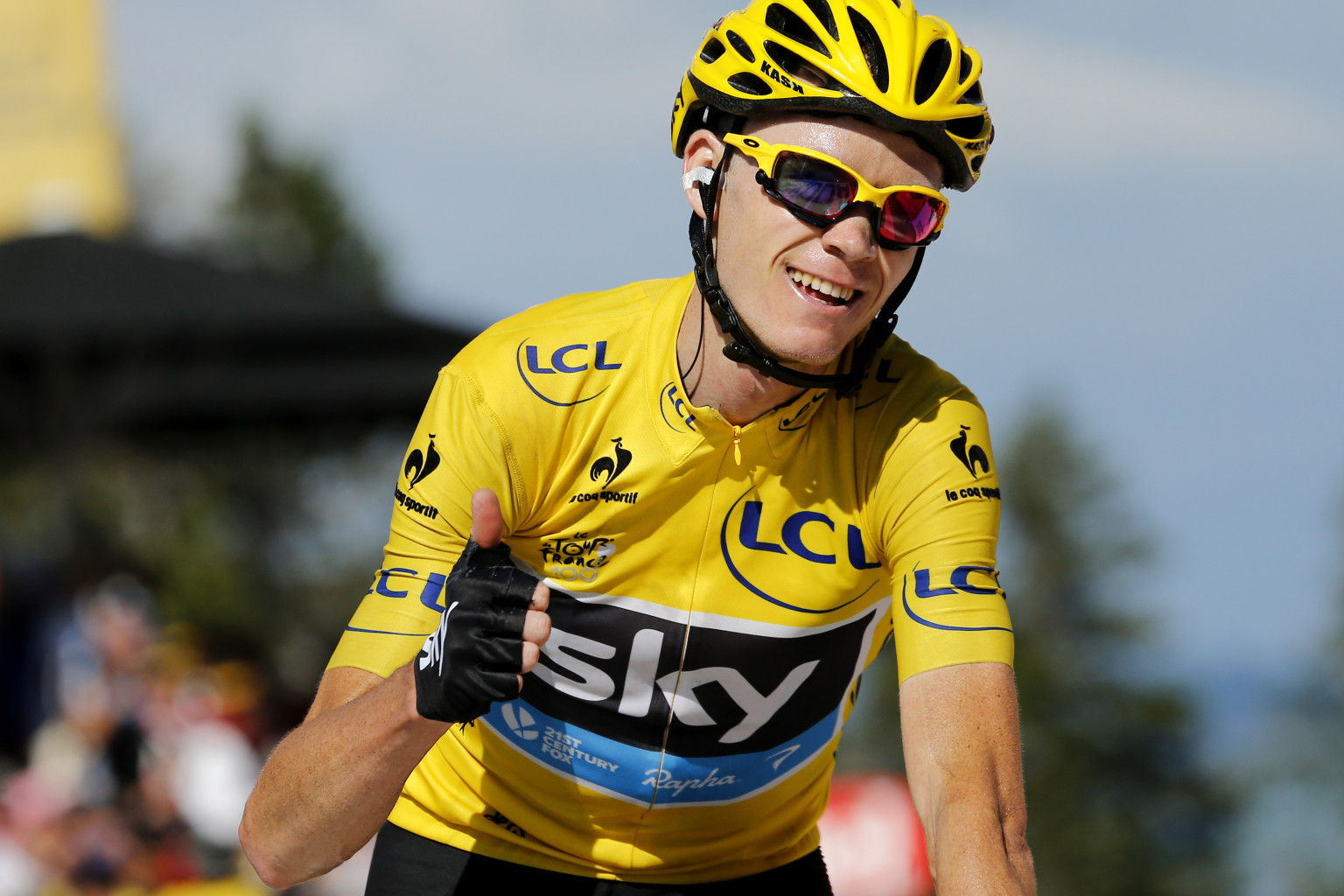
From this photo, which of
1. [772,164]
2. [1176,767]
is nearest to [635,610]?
[772,164]

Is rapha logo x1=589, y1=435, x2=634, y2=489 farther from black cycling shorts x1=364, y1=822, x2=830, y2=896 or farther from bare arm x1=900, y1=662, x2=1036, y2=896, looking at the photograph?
black cycling shorts x1=364, y1=822, x2=830, y2=896

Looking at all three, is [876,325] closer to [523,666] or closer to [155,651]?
[523,666]

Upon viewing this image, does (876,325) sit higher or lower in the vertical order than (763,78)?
lower

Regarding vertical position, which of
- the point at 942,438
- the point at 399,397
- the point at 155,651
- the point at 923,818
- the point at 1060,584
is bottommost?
the point at 1060,584

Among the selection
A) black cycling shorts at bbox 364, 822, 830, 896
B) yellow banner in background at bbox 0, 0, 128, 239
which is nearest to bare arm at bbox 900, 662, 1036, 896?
black cycling shorts at bbox 364, 822, 830, 896

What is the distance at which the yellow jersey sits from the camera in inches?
120

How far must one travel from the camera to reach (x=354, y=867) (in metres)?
8.98

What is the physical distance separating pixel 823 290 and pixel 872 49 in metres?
0.53

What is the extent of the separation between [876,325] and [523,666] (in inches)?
44.8

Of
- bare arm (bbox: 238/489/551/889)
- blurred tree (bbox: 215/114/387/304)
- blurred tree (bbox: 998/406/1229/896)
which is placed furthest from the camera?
blurred tree (bbox: 215/114/387/304)

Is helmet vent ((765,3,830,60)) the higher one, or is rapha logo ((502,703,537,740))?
helmet vent ((765,3,830,60))

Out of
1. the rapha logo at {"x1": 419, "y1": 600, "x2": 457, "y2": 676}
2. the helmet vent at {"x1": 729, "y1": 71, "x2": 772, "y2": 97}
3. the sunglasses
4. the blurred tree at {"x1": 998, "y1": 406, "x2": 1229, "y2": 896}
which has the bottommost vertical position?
the blurred tree at {"x1": 998, "y1": 406, "x2": 1229, "y2": 896}

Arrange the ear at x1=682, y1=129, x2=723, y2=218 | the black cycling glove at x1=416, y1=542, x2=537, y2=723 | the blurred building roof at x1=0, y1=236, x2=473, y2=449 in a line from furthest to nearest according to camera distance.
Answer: the blurred building roof at x1=0, y1=236, x2=473, y2=449, the ear at x1=682, y1=129, x2=723, y2=218, the black cycling glove at x1=416, y1=542, x2=537, y2=723

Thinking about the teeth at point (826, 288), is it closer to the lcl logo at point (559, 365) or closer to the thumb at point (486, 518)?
the lcl logo at point (559, 365)
